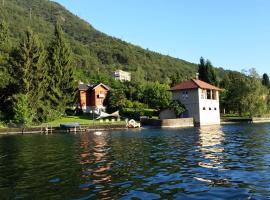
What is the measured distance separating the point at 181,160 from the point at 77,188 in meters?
9.10

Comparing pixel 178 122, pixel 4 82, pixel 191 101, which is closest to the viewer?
pixel 178 122

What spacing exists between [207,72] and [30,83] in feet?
216

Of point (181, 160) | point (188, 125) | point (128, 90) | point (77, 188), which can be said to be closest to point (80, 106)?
point (128, 90)

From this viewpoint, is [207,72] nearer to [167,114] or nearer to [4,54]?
[167,114]

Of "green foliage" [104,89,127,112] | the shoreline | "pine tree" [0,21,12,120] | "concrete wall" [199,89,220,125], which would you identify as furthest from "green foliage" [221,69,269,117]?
"pine tree" [0,21,12,120]

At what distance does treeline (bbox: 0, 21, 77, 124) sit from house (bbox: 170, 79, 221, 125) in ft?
87.1

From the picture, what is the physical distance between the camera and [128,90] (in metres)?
102

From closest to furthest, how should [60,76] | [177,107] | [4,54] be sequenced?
[4,54] < [177,107] < [60,76]

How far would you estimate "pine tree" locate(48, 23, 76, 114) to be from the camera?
266 ft

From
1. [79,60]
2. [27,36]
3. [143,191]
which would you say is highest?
[79,60]

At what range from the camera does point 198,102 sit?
264 ft

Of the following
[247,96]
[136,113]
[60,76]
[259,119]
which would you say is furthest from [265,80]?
[60,76]

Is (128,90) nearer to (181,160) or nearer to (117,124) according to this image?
(117,124)

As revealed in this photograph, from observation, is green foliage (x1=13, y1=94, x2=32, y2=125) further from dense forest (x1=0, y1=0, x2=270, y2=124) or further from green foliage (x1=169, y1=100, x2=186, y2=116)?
green foliage (x1=169, y1=100, x2=186, y2=116)
